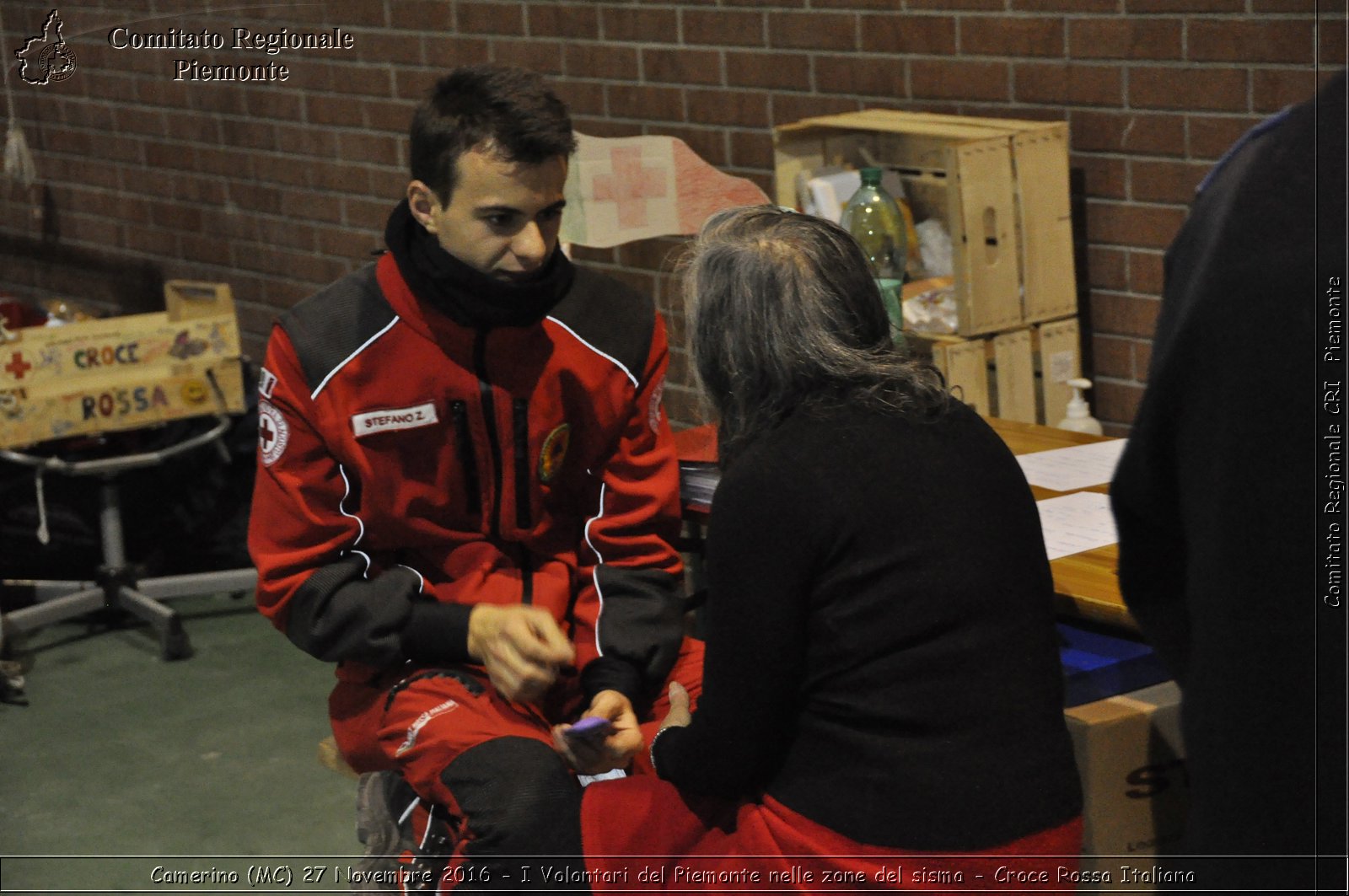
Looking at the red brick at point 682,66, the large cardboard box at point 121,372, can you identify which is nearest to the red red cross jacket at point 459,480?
the red brick at point 682,66

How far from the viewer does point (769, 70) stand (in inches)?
144

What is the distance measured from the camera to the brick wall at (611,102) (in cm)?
292

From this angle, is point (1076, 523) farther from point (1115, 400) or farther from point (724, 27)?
point (724, 27)

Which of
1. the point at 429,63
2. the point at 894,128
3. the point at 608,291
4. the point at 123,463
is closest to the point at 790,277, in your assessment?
the point at 608,291

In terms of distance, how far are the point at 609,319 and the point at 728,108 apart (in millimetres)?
1773

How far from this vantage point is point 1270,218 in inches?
40.1

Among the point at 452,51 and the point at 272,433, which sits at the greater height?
the point at 452,51

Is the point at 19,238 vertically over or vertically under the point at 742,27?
under

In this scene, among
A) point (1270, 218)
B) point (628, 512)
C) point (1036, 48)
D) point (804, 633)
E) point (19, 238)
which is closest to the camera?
point (1270, 218)

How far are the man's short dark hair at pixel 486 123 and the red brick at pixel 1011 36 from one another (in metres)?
1.42

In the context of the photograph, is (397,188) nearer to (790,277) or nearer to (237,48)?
(237,48)

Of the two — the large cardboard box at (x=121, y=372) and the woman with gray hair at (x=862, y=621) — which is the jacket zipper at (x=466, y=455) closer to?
the woman with gray hair at (x=862, y=621)

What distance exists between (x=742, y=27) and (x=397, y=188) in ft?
4.57

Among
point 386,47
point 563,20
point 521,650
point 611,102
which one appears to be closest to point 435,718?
point 521,650
